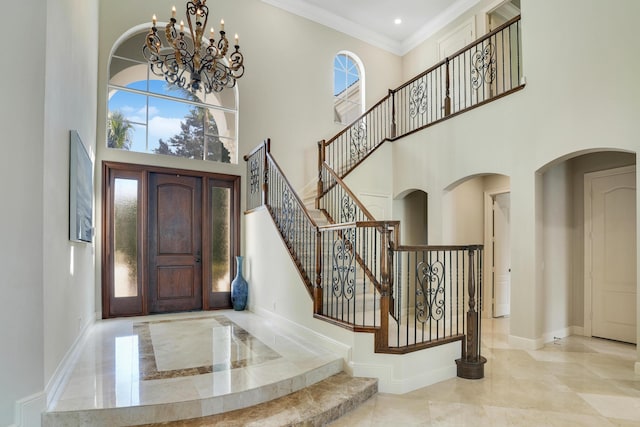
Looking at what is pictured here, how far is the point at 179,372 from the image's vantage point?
3213 millimetres

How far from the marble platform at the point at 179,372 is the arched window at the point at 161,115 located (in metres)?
2.94

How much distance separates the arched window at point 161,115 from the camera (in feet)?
19.0

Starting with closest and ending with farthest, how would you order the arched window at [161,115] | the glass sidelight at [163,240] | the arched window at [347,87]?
the glass sidelight at [163,240] < the arched window at [161,115] < the arched window at [347,87]

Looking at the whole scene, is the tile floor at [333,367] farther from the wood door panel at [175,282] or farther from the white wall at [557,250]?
the wood door panel at [175,282]

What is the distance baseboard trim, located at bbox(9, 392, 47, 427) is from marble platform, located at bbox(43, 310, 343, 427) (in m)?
0.06

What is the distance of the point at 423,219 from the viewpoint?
771cm

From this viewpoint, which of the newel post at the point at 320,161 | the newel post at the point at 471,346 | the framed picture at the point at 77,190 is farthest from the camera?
the newel post at the point at 320,161

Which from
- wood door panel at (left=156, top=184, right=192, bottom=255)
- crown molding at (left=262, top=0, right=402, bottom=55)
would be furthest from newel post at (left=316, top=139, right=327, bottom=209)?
crown molding at (left=262, top=0, right=402, bottom=55)

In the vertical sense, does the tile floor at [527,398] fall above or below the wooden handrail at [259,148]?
below

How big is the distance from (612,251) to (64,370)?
275 inches

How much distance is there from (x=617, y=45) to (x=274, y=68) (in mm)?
5350

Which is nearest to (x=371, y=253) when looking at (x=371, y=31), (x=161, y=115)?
(x=161, y=115)

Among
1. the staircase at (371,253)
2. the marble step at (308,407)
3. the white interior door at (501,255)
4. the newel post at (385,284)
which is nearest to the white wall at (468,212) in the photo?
→ the white interior door at (501,255)

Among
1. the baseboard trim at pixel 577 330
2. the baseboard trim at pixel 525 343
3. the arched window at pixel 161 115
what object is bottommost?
the baseboard trim at pixel 577 330
